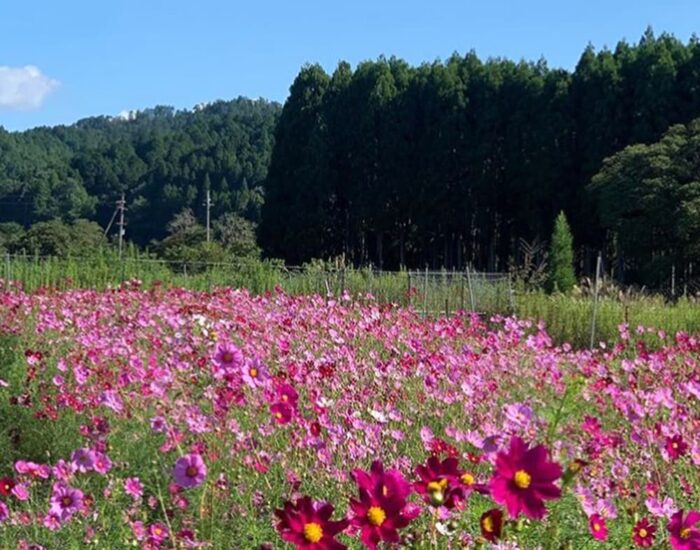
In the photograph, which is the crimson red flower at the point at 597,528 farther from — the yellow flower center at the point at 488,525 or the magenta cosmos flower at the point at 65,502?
the magenta cosmos flower at the point at 65,502

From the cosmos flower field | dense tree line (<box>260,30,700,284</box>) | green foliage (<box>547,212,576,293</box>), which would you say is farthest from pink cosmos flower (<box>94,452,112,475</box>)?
dense tree line (<box>260,30,700,284</box>)

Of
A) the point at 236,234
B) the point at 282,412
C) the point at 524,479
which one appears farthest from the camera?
the point at 236,234

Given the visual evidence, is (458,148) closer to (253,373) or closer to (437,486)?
(253,373)

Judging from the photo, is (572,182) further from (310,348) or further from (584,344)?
(310,348)

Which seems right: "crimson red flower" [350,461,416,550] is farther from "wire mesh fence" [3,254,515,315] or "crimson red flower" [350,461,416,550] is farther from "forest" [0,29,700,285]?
"forest" [0,29,700,285]

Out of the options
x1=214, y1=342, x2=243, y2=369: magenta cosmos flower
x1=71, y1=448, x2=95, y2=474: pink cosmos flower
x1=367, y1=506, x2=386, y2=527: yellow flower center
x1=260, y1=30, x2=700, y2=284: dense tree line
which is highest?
x1=260, y1=30, x2=700, y2=284: dense tree line

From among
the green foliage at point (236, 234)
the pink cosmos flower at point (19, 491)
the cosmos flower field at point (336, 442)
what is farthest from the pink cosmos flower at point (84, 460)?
the green foliage at point (236, 234)

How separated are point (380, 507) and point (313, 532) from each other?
0.09m

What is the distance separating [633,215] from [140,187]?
4315 cm

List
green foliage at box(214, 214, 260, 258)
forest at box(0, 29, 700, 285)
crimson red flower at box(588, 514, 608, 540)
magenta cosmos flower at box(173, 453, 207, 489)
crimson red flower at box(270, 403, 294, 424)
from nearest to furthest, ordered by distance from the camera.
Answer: crimson red flower at box(588, 514, 608, 540) < magenta cosmos flower at box(173, 453, 207, 489) < crimson red flower at box(270, 403, 294, 424) < forest at box(0, 29, 700, 285) < green foliage at box(214, 214, 260, 258)

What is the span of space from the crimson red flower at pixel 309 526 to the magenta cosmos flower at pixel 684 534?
44cm

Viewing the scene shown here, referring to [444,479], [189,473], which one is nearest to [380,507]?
[444,479]

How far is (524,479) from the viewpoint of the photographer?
109 cm

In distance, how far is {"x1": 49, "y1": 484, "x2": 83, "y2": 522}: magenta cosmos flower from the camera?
175 centimetres
